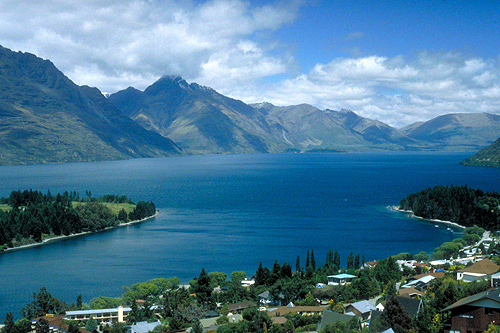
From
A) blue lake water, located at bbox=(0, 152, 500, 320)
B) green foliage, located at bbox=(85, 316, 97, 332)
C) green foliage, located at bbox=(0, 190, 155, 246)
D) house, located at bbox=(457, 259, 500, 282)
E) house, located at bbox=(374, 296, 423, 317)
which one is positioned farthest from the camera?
green foliage, located at bbox=(0, 190, 155, 246)

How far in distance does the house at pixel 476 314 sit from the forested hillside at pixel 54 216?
284ft

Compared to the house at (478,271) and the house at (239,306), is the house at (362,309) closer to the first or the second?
the house at (478,271)

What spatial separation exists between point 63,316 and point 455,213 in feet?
314

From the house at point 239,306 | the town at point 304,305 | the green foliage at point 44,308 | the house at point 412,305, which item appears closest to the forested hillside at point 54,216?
the green foliage at point 44,308

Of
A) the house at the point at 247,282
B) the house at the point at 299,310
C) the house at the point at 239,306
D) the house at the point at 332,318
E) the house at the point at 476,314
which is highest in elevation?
the house at the point at 476,314

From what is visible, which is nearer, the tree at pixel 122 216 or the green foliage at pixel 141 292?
the green foliage at pixel 141 292

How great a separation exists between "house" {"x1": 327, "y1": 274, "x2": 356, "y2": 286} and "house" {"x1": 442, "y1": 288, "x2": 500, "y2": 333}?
3221 cm

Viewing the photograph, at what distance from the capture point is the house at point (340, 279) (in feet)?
189

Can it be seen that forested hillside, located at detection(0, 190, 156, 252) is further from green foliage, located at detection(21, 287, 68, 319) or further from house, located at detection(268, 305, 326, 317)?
house, located at detection(268, 305, 326, 317)

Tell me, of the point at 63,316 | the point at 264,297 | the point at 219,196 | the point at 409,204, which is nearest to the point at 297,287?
the point at 264,297

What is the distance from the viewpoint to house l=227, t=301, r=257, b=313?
47.0m

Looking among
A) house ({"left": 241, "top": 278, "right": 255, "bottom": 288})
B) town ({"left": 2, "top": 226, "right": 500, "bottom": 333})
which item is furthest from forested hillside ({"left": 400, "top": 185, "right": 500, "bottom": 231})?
house ({"left": 241, "top": 278, "right": 255, "bottom": 288})

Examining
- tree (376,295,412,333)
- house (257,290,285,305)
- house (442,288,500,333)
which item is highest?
house (442,288,500,333)

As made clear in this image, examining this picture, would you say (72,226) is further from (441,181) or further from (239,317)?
(441,181)
